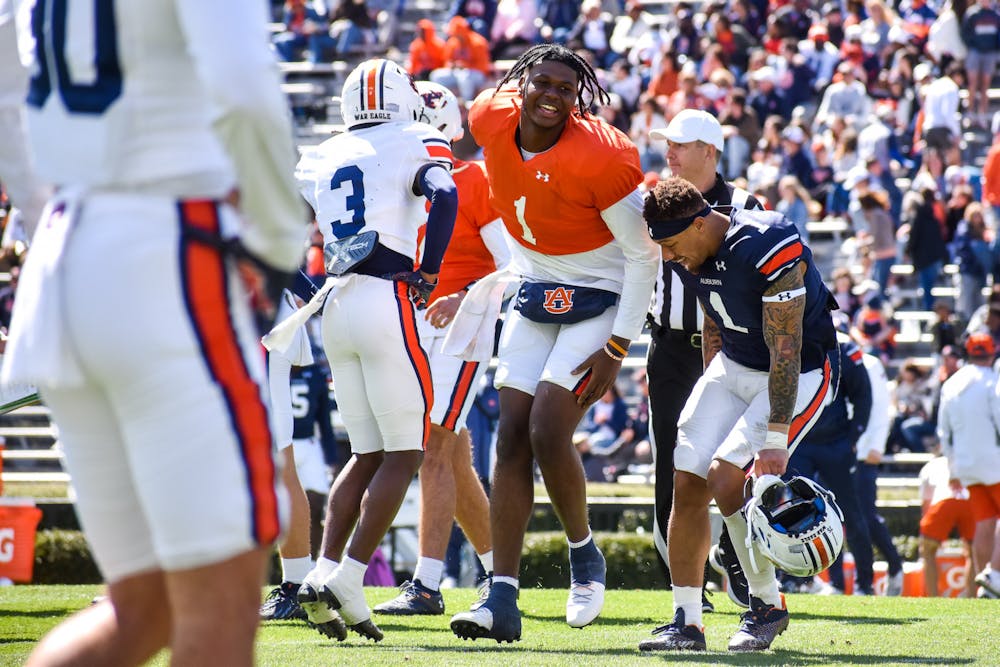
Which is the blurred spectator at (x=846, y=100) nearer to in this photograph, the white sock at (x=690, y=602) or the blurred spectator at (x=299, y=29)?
the blurred spectator at (x=299, y=29)

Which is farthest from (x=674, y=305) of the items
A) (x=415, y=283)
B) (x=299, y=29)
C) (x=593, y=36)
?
(x=299, y=29)

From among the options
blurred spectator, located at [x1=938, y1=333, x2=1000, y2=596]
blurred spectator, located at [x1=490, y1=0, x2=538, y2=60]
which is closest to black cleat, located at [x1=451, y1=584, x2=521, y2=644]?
blurred spectator, located at [x1=938, y1=333, x2=1000, y2=596]

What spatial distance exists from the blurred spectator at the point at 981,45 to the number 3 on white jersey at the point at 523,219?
13962 mm

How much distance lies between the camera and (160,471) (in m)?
2.75

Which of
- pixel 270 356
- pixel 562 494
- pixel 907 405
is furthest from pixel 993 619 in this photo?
pixel 907 405

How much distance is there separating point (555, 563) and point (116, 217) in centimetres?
961

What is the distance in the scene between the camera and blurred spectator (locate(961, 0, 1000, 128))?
61.9ft

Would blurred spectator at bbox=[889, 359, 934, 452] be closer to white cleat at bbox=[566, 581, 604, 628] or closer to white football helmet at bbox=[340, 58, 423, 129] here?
white cleat at bbox=[566, 581, 604, 628]

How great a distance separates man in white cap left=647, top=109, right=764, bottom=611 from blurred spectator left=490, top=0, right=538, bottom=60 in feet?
49.5

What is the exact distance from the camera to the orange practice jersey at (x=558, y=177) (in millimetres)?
6164

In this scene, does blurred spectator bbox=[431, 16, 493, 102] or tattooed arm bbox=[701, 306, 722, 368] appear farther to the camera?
blurred spectator bbox=[431, 16, 493, 102]

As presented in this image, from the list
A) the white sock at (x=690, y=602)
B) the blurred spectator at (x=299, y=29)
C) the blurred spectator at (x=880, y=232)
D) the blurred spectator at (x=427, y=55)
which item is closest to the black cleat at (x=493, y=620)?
the white sock at (x=690, y=602)

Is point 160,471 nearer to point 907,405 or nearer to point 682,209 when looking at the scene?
point 682,209

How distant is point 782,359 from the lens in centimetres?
590
